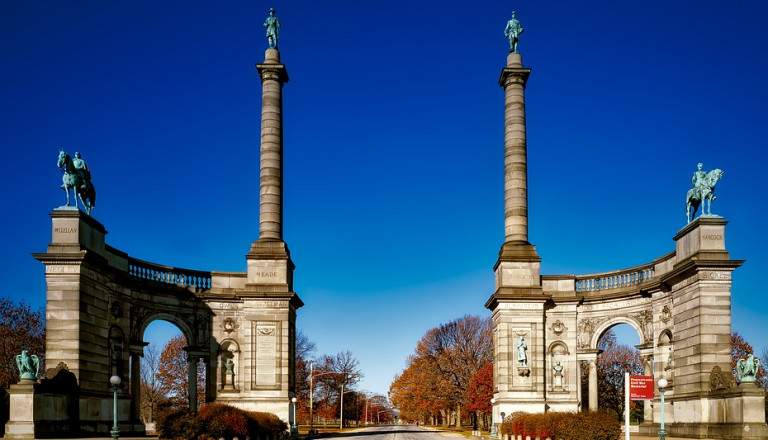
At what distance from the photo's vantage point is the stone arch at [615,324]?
1663 inches

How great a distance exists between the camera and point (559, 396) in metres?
42.8

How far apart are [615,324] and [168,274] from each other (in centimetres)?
2538

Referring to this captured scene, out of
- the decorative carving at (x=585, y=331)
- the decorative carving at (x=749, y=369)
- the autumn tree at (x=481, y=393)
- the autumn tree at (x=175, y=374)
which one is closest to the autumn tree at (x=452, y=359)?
the autumn tree at (x=481, y=393)

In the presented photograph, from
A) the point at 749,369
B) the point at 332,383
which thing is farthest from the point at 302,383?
the point at 749,369

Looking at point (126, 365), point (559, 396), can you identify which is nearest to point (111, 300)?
point (126, 365)

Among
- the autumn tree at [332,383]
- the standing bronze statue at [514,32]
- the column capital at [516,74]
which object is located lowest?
the autumn tree at [332,383]

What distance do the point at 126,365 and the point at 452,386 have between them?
45.6 metres

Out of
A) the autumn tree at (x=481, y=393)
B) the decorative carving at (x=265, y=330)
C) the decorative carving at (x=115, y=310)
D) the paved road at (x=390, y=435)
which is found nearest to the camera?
the decorative carving at (x=115, y=310)

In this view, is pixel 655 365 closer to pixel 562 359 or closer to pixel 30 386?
pixel 562 359

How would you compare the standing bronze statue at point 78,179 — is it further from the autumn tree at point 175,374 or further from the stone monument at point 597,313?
the autumn tree at point 175,374

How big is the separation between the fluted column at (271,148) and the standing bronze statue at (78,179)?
11155 mm

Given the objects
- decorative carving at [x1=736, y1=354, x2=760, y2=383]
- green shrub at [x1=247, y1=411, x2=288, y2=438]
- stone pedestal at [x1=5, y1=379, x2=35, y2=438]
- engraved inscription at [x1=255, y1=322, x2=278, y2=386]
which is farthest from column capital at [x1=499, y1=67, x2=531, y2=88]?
stone pedestal at [x1=5, y1=379, x2=35, y2=438]

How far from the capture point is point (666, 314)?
129 ft

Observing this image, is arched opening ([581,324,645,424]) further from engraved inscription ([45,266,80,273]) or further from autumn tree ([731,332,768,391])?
engraved inscription ([45,266,80,273])
